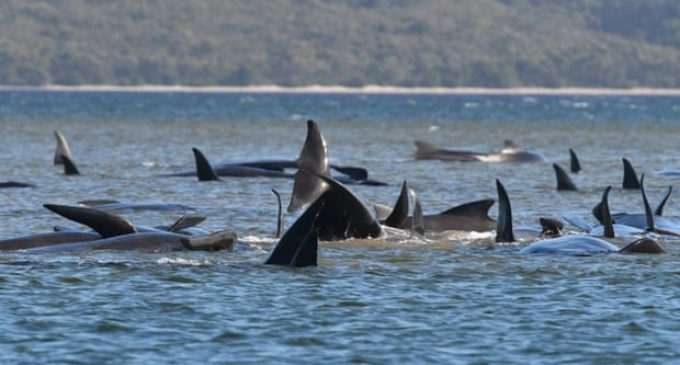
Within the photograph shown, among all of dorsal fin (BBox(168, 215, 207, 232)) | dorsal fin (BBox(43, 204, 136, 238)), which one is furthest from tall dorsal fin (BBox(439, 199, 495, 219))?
dorsal fin (BBox(43, 204, 136, 238))

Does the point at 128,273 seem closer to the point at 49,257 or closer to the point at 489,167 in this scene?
the point at 49,257

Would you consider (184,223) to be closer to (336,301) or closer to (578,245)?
(578,245)

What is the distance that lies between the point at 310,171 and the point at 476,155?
2661 centimetres

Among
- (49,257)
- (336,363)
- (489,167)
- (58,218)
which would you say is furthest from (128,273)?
(489,167)

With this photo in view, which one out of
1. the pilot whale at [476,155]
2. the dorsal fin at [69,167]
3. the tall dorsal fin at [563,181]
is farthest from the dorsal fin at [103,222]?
the pilot whale at [476,155]

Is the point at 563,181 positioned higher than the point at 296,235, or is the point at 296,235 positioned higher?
the point at 296,235

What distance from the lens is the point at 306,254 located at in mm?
20266

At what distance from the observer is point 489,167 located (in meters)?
46.4

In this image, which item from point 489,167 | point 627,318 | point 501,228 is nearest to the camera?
point 627,318

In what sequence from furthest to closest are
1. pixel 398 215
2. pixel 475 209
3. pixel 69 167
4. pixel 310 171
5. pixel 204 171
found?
pixel 69 167
pixel 204 171
pixel 475 209
pixel 310 171
pixel 398 215

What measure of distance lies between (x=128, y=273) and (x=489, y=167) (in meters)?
27.2

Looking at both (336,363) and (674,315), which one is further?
(674,315)

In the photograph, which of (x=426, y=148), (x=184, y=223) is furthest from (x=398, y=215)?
(x=426, y=148)

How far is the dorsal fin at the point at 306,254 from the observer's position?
19.9 meters
